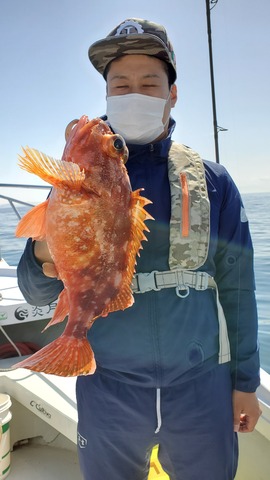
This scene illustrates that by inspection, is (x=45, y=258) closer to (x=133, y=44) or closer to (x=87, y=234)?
(x=87, y=234)

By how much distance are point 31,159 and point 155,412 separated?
46.4 inches

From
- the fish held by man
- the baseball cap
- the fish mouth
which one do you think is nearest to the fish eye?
the fish held by man

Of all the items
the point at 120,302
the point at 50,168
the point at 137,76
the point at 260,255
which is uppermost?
the point at 137,76

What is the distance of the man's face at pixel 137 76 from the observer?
1.89 meters

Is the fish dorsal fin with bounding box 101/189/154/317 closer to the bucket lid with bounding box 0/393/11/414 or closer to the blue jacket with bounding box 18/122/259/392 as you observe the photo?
the blue jacket with bounding box 18/122/259/392

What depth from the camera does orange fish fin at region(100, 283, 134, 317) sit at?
4.78ft

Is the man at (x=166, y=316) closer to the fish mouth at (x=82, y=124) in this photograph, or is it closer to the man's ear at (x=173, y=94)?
the man's ear at (x=173, y=94)

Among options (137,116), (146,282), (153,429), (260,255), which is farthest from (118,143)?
(260,255)

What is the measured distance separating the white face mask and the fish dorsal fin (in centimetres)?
62

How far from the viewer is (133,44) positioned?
186 cm

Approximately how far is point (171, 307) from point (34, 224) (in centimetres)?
72

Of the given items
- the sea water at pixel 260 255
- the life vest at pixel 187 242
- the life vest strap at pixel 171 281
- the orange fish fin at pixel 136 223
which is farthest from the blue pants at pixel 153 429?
the sea water at pixel 260 255

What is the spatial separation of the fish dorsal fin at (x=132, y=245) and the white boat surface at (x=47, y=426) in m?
1.64

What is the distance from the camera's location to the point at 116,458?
177 cm
